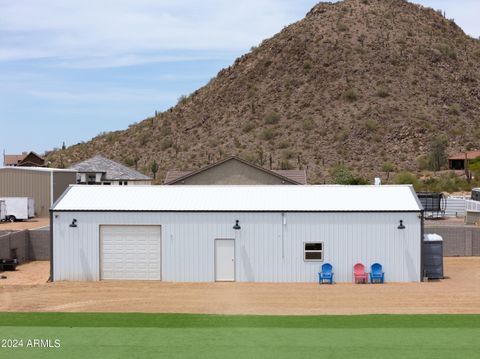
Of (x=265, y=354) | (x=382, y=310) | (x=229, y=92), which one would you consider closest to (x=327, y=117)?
(x=229, y=92)

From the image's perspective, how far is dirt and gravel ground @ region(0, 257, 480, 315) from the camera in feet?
92.8

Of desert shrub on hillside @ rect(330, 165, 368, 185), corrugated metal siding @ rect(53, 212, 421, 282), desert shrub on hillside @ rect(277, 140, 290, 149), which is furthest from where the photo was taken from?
desert shrub on hillside @ rect(277, 140, 290, 149)

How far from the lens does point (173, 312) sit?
27.6m

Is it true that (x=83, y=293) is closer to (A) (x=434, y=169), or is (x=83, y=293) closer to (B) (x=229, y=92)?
(A) (x=434, y=169)

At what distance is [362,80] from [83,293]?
299 feet

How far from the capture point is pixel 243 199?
3659 cm

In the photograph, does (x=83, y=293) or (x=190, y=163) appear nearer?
(x=83, y=293)

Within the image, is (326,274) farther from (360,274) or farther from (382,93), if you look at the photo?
(382,93)

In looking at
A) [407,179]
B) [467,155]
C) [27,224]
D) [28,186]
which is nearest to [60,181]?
[28,186]

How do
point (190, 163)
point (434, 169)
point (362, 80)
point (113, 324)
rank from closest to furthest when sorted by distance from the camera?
1. point (113, 324)
2. point (434, 169)
3. point (190, 163)
4. point (362, 80)

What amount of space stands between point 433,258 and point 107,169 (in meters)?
51.2

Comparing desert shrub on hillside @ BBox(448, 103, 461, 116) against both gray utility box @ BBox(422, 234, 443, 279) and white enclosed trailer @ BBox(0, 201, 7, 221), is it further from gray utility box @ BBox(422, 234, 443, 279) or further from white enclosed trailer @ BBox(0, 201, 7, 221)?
gray utility box @ BBox(422, 234, 443, 279)

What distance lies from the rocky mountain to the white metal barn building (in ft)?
201

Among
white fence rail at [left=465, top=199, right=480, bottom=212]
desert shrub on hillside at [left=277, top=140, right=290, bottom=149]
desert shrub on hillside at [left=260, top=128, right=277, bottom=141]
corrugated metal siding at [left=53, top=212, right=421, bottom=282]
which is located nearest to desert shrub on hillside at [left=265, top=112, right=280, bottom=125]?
desert shrub on hillside at [left=260, top=128, right=277, bottom=141]
